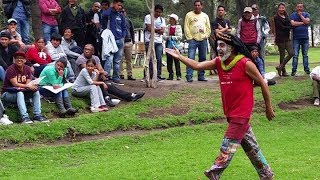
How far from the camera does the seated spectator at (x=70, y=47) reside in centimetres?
1509

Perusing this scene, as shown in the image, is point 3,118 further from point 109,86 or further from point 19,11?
point 19,11

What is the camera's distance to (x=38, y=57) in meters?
14.0

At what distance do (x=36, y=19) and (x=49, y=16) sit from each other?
1.36 metres

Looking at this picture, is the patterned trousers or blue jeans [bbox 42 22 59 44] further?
blue jeans [bbox 42 22 59 44]

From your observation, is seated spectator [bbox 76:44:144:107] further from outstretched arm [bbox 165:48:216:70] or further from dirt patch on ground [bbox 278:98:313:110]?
outstretched arm [bbox 165:48:216:70]

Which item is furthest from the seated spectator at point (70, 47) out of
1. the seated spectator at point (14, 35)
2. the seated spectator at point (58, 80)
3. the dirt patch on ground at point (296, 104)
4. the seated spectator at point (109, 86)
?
the dirt patch on ground at point (296, 104)

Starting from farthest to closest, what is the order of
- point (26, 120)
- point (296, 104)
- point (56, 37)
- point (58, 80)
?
point (296, 104) < point (56, 37) < point (58, 80) < point (26, 120)

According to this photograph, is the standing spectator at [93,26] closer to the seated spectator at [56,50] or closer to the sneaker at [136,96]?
the seated spectator at [56,50]

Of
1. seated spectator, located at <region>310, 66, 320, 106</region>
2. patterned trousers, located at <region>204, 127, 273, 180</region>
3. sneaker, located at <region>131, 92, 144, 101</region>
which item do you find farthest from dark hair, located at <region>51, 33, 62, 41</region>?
patterned trousers, located at <region>204, 127, 273, 180</region>

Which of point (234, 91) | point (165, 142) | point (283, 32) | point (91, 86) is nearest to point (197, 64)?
point (234, 91)

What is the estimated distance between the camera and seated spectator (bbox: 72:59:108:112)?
44.5 ft

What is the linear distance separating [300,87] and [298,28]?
7.08 feet

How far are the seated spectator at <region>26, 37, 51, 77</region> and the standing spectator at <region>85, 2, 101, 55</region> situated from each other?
7.79 feet

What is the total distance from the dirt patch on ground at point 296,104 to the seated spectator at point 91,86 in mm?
4690
